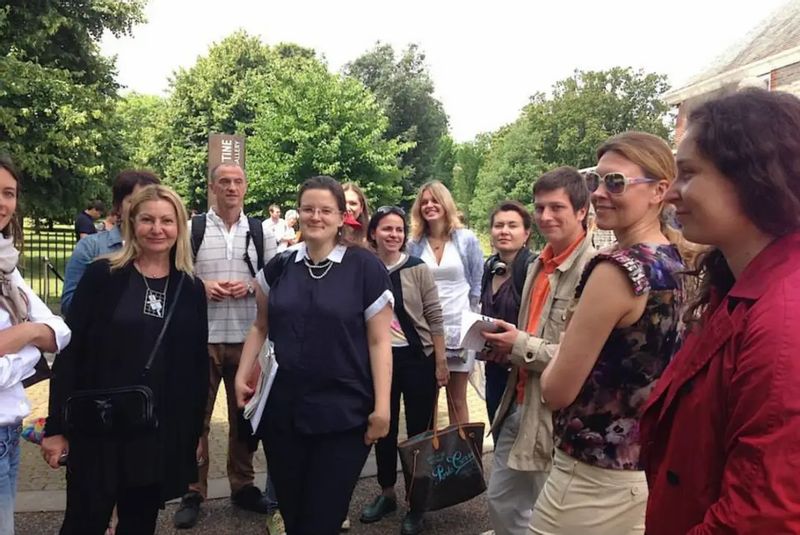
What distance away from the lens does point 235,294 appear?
13.9 ft

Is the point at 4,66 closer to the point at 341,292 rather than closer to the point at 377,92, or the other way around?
the point at 341,292

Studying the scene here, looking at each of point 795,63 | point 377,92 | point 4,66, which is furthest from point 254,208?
point 795,63

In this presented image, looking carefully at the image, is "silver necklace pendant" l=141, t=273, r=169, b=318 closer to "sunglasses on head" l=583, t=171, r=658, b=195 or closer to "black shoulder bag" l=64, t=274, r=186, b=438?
"black shoulder bag" l=64, t=274, r=186, b=438

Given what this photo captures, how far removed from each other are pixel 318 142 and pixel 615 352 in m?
25.7

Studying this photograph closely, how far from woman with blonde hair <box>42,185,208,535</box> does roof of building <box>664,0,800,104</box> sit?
30.1 metres

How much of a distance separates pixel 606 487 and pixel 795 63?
105 ft

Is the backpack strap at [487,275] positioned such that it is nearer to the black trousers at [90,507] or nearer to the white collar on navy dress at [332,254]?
the white collar on navy dress at [332,254]

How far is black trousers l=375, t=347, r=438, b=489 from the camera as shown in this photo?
444 cm

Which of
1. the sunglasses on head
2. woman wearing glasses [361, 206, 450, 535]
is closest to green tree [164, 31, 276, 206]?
woman wearing glasses [361, 206, 450, 535]

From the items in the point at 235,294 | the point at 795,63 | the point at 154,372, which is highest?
the point at 795,63

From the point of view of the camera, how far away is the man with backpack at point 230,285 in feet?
14.1

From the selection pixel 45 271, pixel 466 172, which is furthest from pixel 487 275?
pixel 466 172

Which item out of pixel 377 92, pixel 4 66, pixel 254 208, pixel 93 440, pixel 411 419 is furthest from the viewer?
pixel 377 92

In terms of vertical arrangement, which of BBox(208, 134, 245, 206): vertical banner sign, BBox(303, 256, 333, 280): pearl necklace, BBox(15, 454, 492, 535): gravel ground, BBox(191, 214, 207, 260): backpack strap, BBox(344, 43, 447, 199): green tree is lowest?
BBox(15, 454, 492, 535): gravel ground
